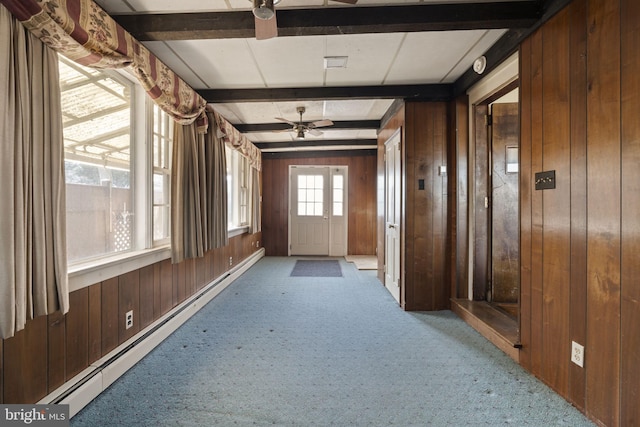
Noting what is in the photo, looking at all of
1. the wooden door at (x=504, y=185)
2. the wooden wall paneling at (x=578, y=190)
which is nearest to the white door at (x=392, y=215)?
the wooden door at (x=504, y=185)

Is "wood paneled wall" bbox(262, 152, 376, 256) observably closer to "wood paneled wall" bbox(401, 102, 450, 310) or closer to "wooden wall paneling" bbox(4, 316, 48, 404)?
"wood paneled wall" bbox(401, 102, 450, 310)

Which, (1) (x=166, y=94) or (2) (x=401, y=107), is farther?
(2) (x=401, y=107)

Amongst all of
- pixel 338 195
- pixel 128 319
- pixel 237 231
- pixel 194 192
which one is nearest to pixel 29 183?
pixel 128 319

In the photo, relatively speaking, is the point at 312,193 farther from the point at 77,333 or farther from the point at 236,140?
the point at 77,333

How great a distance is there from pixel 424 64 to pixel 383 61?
1.27 ft

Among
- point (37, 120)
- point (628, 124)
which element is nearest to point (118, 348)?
point (37, 120)

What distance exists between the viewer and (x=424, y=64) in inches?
105

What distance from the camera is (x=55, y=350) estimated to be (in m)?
1.54

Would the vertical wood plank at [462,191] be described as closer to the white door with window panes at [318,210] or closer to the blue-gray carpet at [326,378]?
the blue-gray carpet at [326,378]

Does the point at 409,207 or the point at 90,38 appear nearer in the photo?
the point at 90,38

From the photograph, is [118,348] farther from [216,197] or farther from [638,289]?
[638,289]

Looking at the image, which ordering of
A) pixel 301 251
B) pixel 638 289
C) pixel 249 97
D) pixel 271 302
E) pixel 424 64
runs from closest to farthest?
pixel 638 289 < pixel 424 64 < pixel 249 97 < pixel 271 302 < pixel 301 251

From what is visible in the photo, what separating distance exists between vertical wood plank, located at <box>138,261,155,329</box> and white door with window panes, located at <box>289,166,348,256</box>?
14.6ft

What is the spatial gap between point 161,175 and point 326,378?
2182 mm
